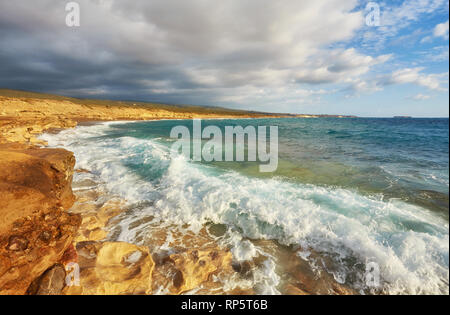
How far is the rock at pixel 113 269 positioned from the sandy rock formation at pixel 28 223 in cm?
51

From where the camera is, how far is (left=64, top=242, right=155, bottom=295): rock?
318cm

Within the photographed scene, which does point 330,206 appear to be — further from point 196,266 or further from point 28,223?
point 28,223

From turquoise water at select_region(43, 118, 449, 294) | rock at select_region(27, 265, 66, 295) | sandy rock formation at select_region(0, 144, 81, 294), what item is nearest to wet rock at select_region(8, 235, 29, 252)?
sandy rock formation at select_region(0, 144, 81, 294)

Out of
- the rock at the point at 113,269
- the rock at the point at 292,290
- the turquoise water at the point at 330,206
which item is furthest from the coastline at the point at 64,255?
the turquoise water at the point at 330,206

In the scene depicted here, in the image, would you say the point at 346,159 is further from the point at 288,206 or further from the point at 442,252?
the point at 442,252

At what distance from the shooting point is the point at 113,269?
3549 mm

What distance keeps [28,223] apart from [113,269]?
1.91 m

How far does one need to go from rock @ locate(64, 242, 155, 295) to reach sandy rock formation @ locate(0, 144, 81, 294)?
507 millimetres

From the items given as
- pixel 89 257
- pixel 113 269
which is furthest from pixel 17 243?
pixel 113 269

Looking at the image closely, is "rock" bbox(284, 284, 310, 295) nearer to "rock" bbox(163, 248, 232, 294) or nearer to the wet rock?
"rock" bbox(163, 248, 232, 294)

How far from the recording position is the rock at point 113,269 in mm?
3180

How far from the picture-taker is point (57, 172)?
5.50 meters

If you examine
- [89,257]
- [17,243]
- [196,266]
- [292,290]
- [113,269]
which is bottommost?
[292,290]
